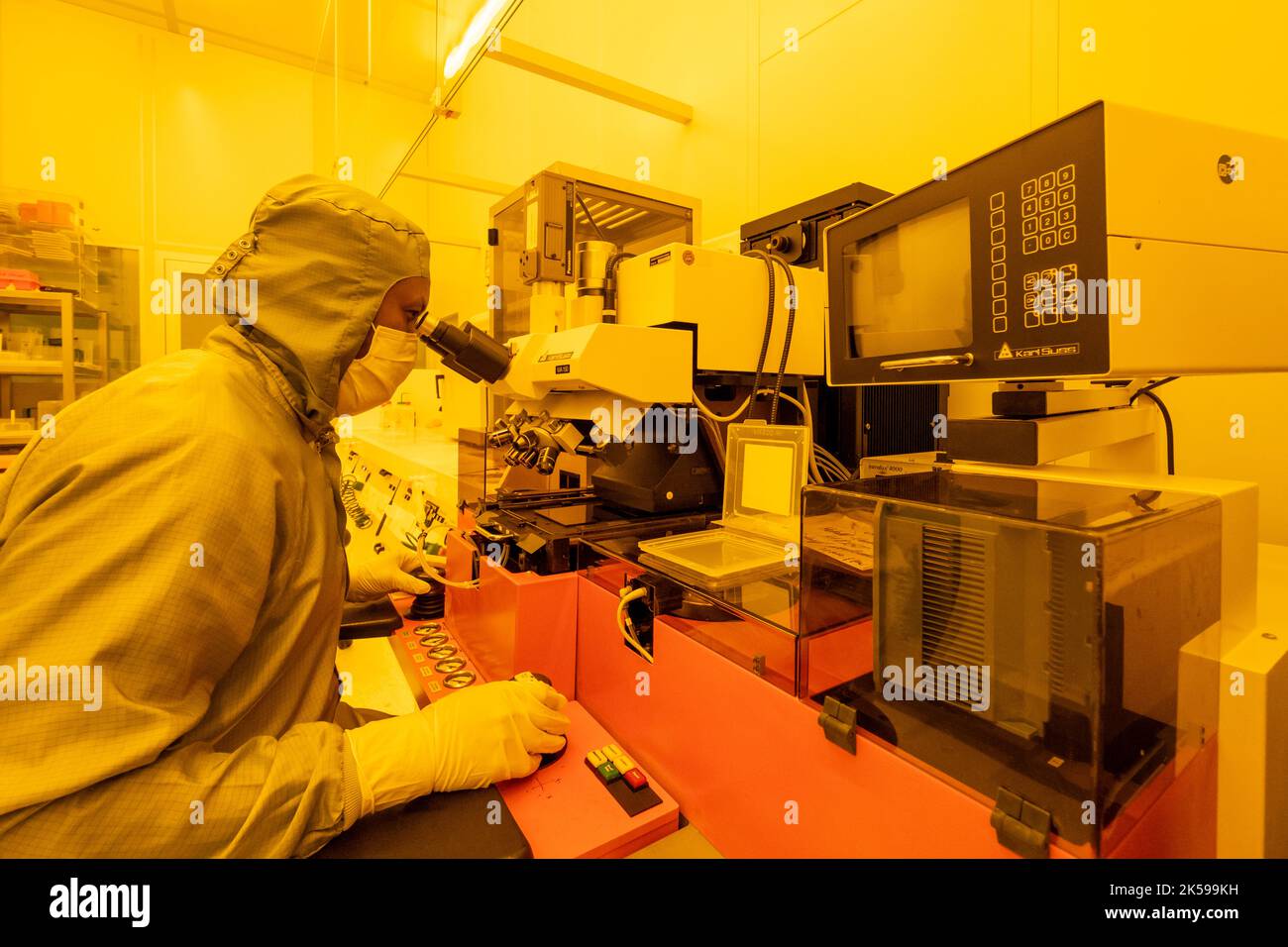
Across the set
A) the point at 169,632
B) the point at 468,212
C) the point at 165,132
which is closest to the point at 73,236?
the point at 165,132

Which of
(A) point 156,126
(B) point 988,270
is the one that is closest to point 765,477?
(B) point 988,270

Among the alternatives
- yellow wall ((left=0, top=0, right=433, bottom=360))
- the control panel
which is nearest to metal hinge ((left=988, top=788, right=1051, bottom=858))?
the control panel

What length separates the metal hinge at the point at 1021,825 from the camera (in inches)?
19.1

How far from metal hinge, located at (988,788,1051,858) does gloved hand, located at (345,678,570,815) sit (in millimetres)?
602

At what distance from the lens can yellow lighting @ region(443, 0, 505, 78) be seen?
1.58 m

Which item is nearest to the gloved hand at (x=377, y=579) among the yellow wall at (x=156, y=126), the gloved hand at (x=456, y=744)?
the gloved hand at (x=456, y=744)

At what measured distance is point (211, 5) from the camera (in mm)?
3994

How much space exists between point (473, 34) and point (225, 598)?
180 cm

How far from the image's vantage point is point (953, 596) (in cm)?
64

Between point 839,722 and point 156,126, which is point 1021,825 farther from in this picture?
point 156,126

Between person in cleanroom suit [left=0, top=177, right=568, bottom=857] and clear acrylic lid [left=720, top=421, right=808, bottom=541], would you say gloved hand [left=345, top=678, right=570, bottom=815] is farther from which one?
clear acrylic lid [left=720, top=421, right=808, bottom=541]

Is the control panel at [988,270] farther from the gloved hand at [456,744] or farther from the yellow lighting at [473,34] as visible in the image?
the yellow lighting at [473,34]
